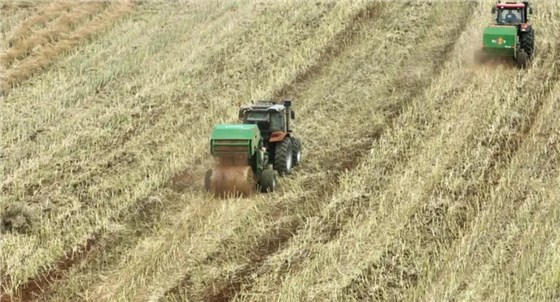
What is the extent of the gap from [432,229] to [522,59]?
9.55 metres

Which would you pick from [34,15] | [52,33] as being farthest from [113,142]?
[34,15]

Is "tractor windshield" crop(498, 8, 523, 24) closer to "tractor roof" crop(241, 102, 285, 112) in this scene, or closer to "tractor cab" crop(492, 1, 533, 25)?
"tractor cab" crop(492, 1, 533, 25)

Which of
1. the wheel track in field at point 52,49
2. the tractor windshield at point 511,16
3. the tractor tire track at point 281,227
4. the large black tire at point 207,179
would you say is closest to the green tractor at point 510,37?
the tractor windshield at point 511,16

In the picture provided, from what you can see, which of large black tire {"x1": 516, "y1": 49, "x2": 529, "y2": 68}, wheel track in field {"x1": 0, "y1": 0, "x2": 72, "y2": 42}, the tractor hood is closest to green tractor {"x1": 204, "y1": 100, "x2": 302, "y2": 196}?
the tractor hood

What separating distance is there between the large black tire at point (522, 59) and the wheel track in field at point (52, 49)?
12.4 meters

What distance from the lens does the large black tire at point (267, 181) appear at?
14023 mm

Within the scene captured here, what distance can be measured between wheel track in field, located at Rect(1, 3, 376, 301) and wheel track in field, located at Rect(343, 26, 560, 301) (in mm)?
3927

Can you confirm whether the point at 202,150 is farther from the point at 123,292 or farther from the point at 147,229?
the point at 123,292

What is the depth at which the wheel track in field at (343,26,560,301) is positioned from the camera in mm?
10828

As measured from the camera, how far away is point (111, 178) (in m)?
14.9

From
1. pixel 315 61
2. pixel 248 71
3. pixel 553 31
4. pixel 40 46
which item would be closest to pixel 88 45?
pixel 40 46

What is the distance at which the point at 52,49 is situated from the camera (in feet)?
73.9

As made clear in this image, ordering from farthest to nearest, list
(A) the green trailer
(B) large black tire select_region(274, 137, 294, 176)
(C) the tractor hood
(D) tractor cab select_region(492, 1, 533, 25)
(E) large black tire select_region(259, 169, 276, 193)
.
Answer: (D) tractor cab select_region(492, 1, 533, 25)
(C) the tractor hood
(B) large black tire select_region(274, 137, 294, 176)
(E) large black tire select_region(259, 169, 276, 193)
(A) the green trailer

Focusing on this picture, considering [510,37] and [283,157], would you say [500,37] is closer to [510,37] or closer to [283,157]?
[510,37]
